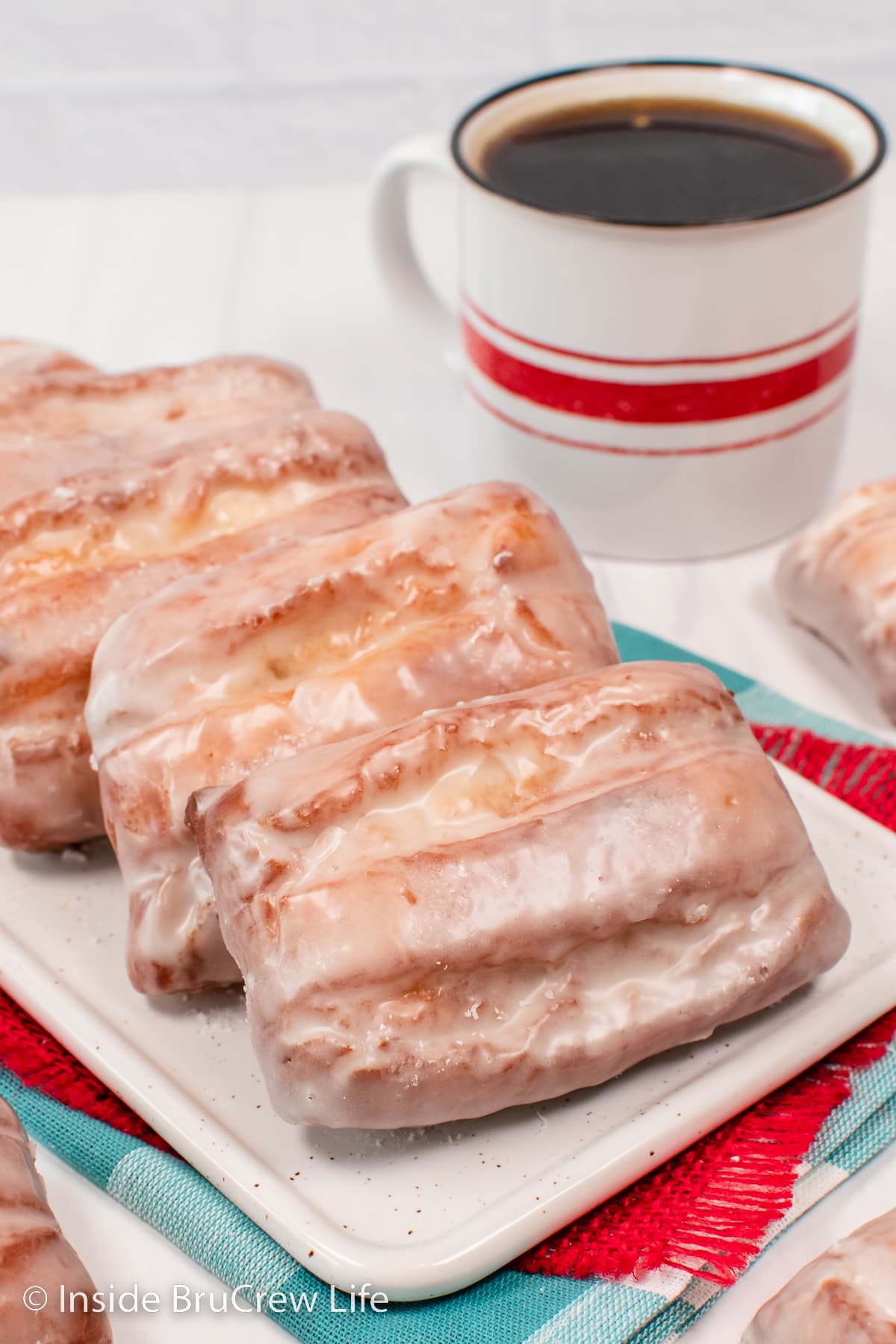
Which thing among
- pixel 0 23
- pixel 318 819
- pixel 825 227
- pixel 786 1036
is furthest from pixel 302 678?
pixel 0 23

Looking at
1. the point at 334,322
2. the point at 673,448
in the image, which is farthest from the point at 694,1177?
the point at 334,322

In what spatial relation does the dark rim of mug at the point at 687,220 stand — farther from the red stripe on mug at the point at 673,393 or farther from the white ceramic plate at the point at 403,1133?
the white ceramic plate at the point at 403,1133

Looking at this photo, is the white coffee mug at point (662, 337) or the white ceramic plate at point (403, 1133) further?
the white coffee mug at point (662, 337)

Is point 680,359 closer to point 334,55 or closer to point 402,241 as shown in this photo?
point 402,241

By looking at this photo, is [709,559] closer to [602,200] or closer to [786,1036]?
[602,200]

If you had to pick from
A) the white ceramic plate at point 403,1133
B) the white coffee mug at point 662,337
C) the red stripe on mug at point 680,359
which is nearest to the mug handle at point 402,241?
the white coffee mug at point 662,337
